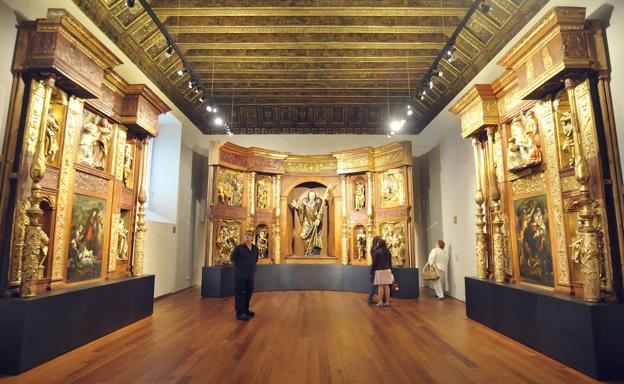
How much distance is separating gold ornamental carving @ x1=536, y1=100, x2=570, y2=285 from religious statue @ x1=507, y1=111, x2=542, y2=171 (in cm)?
18

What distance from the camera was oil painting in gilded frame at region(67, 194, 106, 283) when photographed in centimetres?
487

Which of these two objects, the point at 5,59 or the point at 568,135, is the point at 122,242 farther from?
the point at 568,135

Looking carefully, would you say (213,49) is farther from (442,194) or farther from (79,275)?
(442,194)

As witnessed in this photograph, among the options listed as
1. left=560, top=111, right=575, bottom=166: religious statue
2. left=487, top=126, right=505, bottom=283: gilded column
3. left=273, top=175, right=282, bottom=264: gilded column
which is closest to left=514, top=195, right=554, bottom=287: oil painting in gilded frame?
left=487, top=126, right=505, bottom=283: gilded column

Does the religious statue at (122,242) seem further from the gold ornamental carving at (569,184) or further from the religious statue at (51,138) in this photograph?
the gold ornamental carving at (569,184)

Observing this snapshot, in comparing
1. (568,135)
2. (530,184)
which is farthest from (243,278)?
(568,135)

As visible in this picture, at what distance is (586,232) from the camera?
366 cm

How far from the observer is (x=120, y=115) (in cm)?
591

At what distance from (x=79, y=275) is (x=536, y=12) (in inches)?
325

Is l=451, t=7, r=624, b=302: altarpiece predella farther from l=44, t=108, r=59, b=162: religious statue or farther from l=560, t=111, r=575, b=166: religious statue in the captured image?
l=44, t=108, r=59, b=162: religious statue

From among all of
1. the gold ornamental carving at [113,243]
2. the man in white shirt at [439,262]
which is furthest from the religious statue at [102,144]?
the man in white shirt at [439,262]

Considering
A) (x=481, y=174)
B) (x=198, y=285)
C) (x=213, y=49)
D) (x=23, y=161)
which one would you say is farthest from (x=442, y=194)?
(x=23, y=161)

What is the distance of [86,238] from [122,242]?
0.96m

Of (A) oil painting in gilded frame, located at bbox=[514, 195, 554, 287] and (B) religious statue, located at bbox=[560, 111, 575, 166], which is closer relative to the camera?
(B) religious statue, located at bbox=[560, 111, 575, 166]
